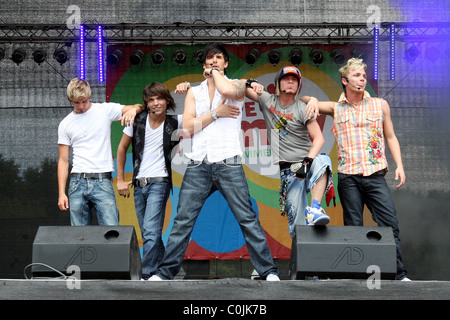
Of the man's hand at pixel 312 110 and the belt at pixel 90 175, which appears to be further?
the belt at pixel 90 175

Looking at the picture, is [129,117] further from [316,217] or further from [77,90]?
[316,217]


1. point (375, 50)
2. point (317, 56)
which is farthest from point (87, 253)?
point (375, 50)

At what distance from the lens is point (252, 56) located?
736 cm

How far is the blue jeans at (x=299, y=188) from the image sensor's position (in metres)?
4.03

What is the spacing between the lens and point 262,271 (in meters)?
3.96

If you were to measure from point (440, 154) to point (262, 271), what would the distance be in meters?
4.18

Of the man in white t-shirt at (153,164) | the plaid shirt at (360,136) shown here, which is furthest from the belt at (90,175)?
the plaid shirt at (360,136)

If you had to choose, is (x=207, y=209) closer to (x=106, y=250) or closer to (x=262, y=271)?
(x=262, y=271)

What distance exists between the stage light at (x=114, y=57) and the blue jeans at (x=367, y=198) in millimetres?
3777

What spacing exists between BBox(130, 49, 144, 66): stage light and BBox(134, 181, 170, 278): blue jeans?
3056mm

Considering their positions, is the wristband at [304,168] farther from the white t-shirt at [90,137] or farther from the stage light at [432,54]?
the stage light at [432,54]

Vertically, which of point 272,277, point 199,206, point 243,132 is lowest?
point 272,277

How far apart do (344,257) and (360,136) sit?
4.07 ft

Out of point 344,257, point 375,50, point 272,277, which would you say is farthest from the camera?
point 375,50
